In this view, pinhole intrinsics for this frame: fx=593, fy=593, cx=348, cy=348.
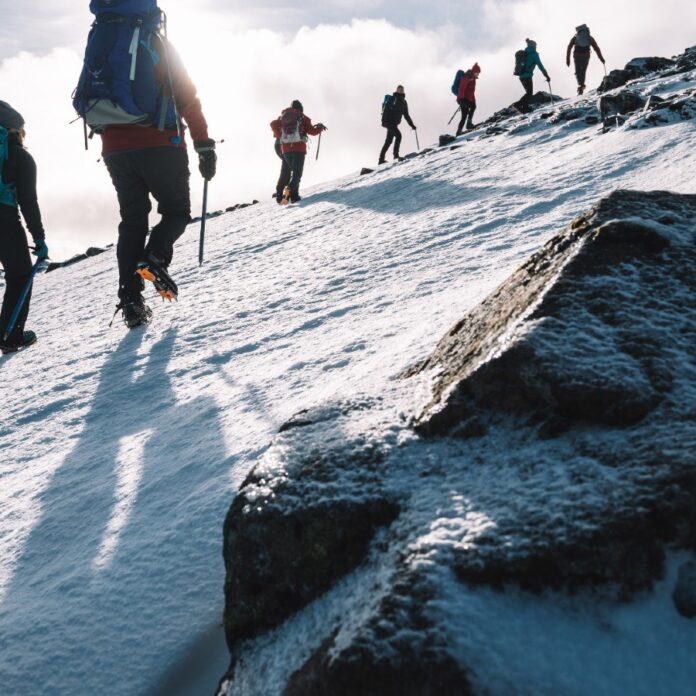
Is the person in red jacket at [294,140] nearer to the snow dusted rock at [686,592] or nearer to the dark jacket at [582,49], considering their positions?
the dark jacket at [582,49]

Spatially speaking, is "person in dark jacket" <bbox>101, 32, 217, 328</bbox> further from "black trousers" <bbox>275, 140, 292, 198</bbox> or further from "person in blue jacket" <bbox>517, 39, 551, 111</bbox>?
"person in blue jacket" <bbox>517, 39, 551, 111</bbox>

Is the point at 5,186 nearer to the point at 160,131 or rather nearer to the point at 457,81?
the point at 160,131

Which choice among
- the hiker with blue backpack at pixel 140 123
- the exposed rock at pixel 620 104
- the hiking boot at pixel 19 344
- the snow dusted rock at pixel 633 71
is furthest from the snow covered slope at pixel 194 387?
the snow dusted rock at pixel 633 71

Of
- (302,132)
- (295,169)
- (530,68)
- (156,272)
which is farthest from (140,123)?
(530,68)

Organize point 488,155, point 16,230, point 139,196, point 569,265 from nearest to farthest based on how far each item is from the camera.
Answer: point 569,265 → point 139,196 → point 16,230 → point 488,155

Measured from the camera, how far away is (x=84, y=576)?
1.72m

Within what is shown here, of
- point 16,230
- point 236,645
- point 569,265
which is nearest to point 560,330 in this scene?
point 569,265

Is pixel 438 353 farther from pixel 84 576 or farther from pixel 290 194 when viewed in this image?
pixel 290 194

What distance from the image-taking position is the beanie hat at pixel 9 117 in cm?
480

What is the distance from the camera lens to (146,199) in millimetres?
4449

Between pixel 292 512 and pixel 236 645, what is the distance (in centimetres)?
31

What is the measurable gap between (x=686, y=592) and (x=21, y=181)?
17.8ft

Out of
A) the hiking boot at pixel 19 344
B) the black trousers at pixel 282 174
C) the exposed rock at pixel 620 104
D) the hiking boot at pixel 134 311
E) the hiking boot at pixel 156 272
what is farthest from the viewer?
the black trousers at pixel 282 174

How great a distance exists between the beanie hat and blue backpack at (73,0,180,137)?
1089mm
